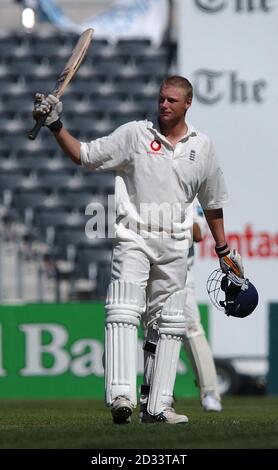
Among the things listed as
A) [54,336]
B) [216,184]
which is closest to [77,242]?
[54,336]

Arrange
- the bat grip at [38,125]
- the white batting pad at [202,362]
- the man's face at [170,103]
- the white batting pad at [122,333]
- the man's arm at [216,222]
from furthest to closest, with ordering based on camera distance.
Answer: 1. the white batting pad at [202,362]
2. the man's arm at [216,222]
3. the man's face at [170,103]
4. the white batting pad at [122,333]
5. the bat grip at [38,125]

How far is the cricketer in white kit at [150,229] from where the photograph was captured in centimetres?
678

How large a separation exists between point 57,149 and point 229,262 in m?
12.0

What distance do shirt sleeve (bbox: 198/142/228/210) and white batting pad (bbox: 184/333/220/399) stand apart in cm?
272

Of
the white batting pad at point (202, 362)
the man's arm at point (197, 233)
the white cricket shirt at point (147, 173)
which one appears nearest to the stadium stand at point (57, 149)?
the white batting pad at point (202, 362)

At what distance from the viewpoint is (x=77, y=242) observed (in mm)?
17812

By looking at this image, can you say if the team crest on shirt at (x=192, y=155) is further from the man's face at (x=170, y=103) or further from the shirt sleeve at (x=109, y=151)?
the shirt sleeve at (x=109, y=151)

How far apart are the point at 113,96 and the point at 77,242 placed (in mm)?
3035

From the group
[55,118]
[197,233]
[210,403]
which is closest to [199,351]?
[210,403]

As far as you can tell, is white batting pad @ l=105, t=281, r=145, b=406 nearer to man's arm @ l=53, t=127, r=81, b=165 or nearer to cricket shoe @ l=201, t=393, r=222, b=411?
man's arm @ l=53, t=127, r=81, b=165

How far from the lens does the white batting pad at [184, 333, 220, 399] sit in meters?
9.73

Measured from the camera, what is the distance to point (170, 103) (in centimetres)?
686

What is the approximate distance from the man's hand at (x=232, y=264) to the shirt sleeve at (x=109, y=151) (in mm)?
844

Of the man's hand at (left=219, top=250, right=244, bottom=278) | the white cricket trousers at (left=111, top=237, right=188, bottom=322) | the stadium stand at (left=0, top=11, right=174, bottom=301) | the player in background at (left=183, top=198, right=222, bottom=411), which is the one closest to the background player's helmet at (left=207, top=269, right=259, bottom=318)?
the man's hand at (left=219, top=250, right=244, bottom=278)
